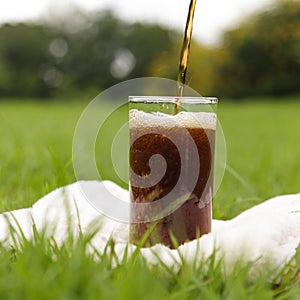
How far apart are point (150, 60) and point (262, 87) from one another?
8.87m

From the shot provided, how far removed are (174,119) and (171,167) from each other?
0.14 meters

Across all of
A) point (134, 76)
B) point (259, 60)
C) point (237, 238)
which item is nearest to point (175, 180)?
point (237, 238)

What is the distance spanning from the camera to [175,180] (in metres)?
1.71

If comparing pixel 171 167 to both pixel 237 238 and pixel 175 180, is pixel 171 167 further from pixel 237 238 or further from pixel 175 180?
pixel 237 238

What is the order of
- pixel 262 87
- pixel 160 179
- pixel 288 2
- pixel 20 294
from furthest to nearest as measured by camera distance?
pixel 262 87 < pixel 288 2 < pixel 160 179 < pixel 20 294

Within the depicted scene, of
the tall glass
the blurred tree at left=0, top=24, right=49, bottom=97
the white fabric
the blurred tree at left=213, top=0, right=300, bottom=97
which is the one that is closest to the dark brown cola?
the tall glass

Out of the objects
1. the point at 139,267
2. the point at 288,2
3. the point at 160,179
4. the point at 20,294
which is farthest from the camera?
the point at 288,2

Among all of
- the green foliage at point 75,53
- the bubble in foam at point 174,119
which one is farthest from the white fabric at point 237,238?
the green foliage at point 75,53

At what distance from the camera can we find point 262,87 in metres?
20.2

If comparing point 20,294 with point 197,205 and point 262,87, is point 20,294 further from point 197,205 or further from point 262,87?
point 262,87

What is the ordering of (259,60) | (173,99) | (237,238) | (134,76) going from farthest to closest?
1. (134,76)
2. (259,60)
3. (173,99)
4. (237,238)

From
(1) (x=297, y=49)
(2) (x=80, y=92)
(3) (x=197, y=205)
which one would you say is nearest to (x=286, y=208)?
(3) (x=197, y=205)

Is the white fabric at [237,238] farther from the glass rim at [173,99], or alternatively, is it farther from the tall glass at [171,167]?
the glass rim at [173,99]

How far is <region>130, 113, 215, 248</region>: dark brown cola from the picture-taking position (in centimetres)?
171
